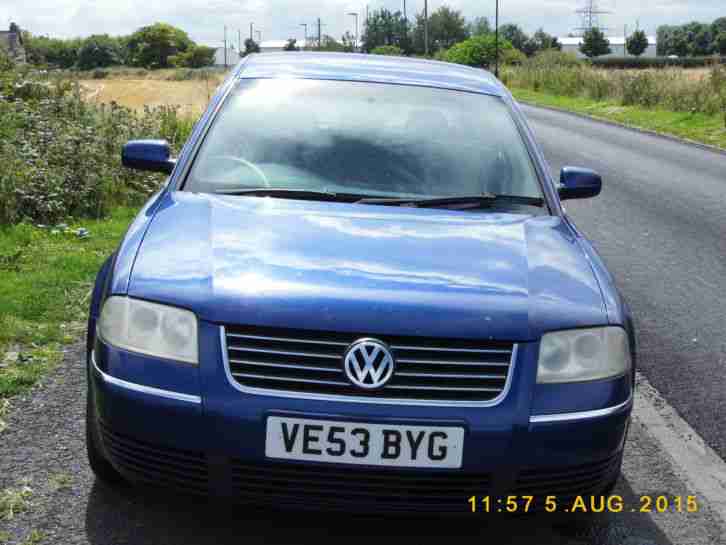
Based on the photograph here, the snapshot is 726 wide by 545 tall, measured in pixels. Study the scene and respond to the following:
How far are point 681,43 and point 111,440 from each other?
494ft

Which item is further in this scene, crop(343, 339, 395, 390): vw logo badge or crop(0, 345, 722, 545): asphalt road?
crop(0, 345, 722, 545): asphalt road

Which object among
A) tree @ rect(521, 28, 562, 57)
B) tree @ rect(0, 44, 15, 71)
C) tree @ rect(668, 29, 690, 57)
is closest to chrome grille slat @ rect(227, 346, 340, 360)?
tree @ rect(0, 44, 15, 71)

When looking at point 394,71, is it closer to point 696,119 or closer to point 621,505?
point 621,505

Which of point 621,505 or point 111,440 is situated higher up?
point 111,440

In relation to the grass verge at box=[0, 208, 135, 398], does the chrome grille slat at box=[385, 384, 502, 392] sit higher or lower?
higher

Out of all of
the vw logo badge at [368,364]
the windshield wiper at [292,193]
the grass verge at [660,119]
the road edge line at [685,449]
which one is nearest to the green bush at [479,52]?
the grass verge at [660,119]

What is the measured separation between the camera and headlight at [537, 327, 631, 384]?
3.15 m

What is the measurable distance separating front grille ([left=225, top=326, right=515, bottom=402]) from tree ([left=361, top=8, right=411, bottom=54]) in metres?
143

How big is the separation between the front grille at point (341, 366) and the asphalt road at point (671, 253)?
6.13 ft

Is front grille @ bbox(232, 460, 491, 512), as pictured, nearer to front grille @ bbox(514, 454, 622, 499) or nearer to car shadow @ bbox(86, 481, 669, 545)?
front grille @ bbox(514, 454, 622, 499)

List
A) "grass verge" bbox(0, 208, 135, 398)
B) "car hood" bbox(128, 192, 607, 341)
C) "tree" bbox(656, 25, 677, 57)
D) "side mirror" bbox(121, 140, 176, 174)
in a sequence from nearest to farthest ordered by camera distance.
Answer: "car hood" bbox(128, 192, 607, 341) < "side mirror" bbox(121, 140, 176, 174) < "grass verge" bbox(0, 208, 135, 398) < "tree" bbox(656, 25, 677, 57)

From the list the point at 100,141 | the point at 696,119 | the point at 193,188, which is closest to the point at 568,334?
the point at 193,188

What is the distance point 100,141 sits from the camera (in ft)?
38.4

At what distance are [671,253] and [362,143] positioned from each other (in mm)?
5432
